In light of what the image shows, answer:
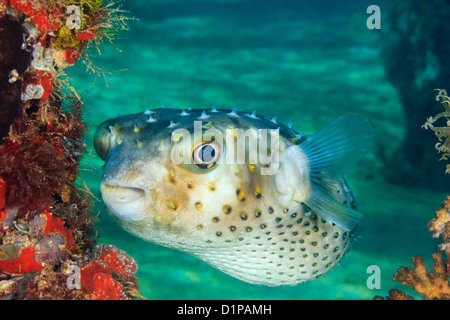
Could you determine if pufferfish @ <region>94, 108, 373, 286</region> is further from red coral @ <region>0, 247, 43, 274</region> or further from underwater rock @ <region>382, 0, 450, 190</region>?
underwater rock @ <region>382, 0, 450, 190</region>

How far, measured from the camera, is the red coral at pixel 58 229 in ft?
7.09

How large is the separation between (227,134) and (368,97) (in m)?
7.73

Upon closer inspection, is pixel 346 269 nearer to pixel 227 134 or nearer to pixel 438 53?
pixel 438 53

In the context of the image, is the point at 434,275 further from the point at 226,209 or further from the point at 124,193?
the point at 124,193

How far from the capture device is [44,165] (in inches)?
87.5

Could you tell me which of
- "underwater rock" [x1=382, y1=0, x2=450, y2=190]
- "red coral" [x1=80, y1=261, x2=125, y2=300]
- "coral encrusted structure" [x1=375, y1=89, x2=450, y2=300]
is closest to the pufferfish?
"red coral" [x1=80, y1=261, x2=125, y2=300]

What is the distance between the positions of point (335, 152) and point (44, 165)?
6.58 ft

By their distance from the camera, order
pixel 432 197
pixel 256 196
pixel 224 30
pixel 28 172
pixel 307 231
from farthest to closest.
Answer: pixel 432 197 < pixel 224 30 < pixel 307 231 < pixel 28 172 < pixel 256 196

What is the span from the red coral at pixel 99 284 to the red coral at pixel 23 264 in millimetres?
286

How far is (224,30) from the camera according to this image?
8133 mm

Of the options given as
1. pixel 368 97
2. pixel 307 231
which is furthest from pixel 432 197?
pixel 307 231

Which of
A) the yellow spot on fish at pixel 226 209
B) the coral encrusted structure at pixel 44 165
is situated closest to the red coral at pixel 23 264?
the coral encrusted structure at pixel 44 165

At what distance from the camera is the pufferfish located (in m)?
1.57

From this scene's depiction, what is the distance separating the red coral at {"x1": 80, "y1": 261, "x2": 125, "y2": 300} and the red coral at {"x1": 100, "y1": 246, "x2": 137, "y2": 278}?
0.96ft
